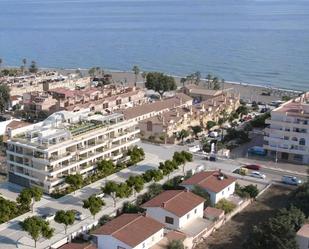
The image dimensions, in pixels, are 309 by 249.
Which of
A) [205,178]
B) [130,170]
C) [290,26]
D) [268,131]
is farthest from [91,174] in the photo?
[290,26]

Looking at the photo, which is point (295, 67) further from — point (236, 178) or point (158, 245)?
point (158, 245)

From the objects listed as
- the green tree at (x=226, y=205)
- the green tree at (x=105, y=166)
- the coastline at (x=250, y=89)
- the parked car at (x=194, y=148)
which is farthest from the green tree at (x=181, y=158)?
the coastline at (x=250, y=89)

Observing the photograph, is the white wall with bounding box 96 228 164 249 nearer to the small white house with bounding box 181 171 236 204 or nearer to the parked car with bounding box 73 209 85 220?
the parked car with bounding box 73 209 85 220

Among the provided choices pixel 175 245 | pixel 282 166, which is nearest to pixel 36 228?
pixel 175 245

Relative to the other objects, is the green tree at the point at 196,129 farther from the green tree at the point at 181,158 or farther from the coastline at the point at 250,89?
the coastline at the point at 250,89

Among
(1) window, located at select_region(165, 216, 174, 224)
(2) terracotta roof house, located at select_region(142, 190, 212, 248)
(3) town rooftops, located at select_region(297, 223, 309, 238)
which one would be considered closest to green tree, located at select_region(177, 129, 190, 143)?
(2) terracotta roof house, located at select_region(142, 190, 212, 248)
